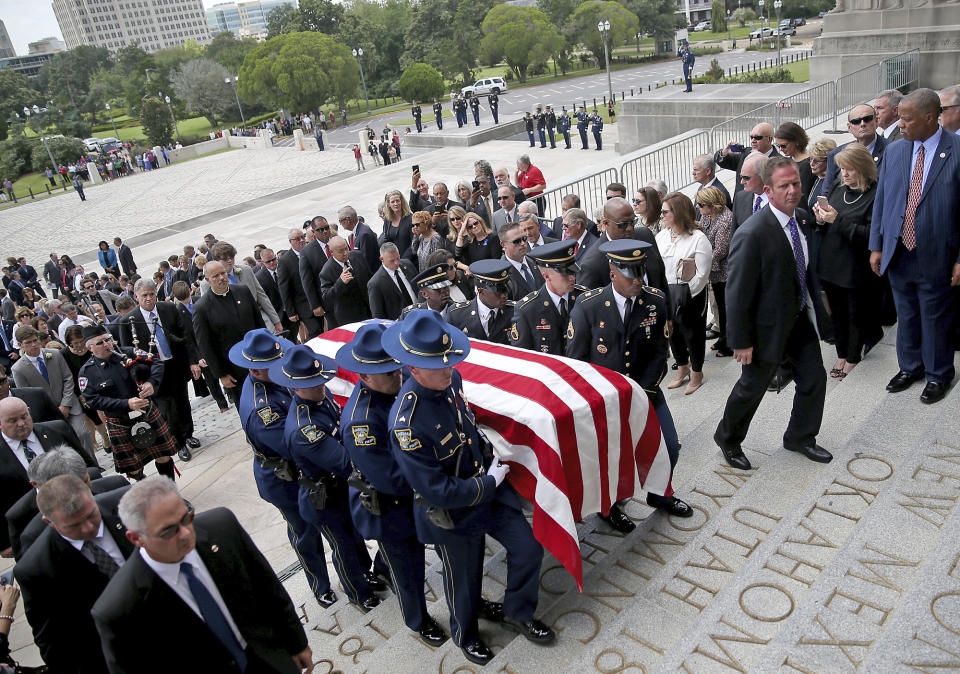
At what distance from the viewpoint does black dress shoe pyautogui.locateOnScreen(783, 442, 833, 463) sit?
414 cm

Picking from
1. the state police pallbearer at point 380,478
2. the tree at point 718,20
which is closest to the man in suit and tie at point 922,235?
the state police pallbearer at point 380,478

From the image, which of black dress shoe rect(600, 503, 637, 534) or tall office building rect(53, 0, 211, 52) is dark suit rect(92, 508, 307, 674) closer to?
black dress shoe rect(600, 503, 637, 534)

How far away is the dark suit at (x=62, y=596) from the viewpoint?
3078 millimetres

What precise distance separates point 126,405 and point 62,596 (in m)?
3.35

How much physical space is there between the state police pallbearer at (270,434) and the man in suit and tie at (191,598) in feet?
4.02

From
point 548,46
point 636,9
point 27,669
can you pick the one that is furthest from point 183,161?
point 27,669

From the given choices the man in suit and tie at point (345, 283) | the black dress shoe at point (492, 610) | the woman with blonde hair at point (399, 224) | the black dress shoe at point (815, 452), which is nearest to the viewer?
the black dress shoe at point (492, 610)

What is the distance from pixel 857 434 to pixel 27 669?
481 cm

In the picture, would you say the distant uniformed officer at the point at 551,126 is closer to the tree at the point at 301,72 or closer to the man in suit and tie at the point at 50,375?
the man in suit and tie at the point at 50,375

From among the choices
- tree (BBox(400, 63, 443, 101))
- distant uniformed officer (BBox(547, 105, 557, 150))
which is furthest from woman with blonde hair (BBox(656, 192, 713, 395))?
tree (BBox(400, 63, 443, 101))

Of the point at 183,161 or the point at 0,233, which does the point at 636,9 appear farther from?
the point at 0,233

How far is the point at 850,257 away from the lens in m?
4.97

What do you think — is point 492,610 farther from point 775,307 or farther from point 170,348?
point 170,348

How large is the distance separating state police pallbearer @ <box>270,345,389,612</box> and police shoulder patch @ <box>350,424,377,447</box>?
474 millimetres
